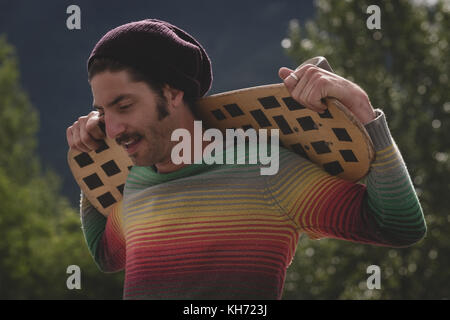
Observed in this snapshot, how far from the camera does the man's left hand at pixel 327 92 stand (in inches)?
63.6

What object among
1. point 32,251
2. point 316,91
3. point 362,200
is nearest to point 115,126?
point 316,91

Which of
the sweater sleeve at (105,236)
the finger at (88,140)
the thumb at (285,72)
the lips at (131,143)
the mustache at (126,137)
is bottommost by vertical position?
the sweater sleeve at (105,236)

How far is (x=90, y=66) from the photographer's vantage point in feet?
6.27

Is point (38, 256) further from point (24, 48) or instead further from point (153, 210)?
point (24, 48)

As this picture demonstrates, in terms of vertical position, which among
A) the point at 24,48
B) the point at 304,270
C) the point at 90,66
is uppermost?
the point at 24,48

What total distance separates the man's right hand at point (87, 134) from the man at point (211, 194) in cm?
27

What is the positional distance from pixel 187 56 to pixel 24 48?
301ft

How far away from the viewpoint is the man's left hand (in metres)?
1.62

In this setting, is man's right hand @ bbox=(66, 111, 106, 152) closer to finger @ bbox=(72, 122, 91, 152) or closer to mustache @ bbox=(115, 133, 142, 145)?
finger @ bbox=(72, 122, 91, 152)

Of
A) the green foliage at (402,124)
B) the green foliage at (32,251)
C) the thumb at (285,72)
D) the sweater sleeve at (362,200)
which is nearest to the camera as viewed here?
the sweater sleeve at (362,200)

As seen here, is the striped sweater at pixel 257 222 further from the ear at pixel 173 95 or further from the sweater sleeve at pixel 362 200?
the ear at pixel 173 95

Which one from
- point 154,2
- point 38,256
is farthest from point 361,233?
point 154,2

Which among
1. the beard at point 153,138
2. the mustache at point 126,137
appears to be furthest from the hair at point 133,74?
the mustache at point 126,137

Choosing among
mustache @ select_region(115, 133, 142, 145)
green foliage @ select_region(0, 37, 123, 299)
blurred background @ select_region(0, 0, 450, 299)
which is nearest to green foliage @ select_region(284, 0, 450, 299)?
blurred background @ select_region(0, 0, 450, 299)
